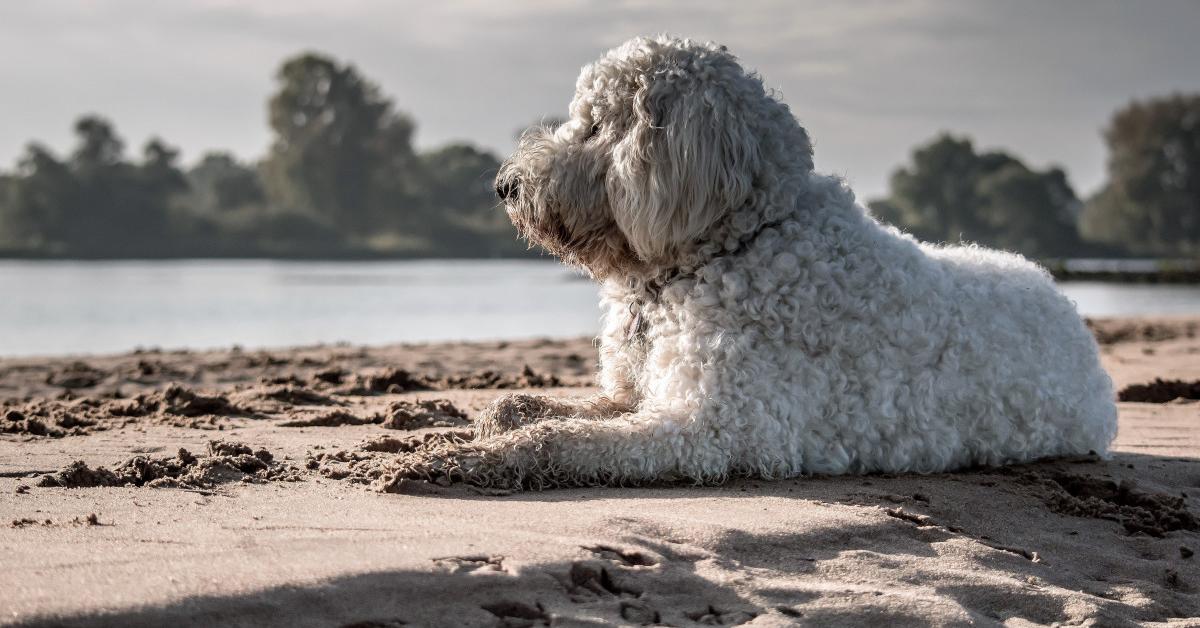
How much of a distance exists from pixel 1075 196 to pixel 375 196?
53335mm

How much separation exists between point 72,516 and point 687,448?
7.93 ft

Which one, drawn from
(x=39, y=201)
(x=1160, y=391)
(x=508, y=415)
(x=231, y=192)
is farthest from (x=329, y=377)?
(x=231, y=192)

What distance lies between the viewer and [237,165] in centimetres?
10144

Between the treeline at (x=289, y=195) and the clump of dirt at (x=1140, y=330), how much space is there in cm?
4177

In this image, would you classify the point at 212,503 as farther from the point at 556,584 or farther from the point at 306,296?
the point at 306,296

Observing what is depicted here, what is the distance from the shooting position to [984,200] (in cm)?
8362

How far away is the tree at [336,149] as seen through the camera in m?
90.0

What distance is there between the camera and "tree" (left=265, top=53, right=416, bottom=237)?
3543 inches

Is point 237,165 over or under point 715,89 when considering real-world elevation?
over

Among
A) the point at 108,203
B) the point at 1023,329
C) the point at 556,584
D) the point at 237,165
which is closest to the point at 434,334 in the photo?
the point at 1023,329

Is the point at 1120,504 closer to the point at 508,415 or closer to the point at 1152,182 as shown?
the point at 508,415

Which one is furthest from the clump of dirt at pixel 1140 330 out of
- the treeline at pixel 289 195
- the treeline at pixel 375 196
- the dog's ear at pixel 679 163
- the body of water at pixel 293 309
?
the treeline at pixel 375 196

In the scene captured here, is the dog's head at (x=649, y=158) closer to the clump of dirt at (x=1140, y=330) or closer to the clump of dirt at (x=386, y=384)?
the clump of dirt at (x=386, y=384)

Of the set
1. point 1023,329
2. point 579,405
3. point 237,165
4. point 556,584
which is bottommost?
point 556,584
